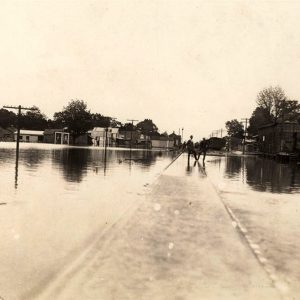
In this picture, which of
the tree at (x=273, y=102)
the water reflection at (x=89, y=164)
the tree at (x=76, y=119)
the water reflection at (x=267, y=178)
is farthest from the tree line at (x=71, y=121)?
the water reflection at (x=267, y=178)

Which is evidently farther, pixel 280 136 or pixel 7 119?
pixel 7 119

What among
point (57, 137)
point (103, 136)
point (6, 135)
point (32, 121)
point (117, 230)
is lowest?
point (117, 230)

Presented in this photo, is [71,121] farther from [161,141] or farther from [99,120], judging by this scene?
[99,120]

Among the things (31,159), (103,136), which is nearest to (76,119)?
(103,136)

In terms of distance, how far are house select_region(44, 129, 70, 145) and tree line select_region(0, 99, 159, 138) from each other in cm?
274

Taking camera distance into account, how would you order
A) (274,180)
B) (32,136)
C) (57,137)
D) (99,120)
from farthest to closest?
1. (99,120)
2. (32,136)
3. (57,137)
4. (274,180)

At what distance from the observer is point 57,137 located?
442ft

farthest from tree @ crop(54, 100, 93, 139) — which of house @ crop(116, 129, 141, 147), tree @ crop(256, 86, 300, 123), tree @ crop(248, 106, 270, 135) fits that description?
tree @ crop(256, 86, 300, 123)

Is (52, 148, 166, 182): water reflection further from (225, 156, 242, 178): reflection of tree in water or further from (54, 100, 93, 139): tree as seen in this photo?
(54, 100, 93, 139): tree

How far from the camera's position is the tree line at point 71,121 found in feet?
407

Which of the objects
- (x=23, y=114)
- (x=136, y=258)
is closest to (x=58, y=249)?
(x=136, y=258)

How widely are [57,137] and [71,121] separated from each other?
13.2 meters

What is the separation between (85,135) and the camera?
130m

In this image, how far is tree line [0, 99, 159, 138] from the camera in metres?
124
